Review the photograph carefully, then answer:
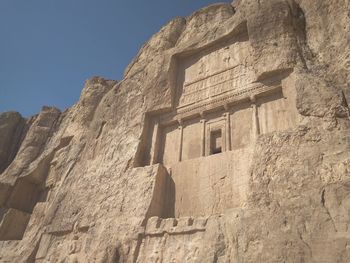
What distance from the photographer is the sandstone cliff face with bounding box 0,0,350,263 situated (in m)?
6.44

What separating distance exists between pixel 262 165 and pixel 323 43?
3.77 meters

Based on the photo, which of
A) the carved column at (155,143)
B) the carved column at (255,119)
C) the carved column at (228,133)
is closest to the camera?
the carved column at (255,119)

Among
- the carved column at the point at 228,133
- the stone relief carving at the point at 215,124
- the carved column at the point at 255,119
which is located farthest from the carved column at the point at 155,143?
the carved column at the point at 255,119

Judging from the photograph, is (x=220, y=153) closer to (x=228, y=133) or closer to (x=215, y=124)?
(x=228, y=133)

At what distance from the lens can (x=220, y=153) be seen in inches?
366

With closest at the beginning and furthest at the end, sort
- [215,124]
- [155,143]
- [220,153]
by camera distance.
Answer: [220,153] → [215,124] → [155,143]

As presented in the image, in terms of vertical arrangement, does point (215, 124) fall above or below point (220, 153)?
above

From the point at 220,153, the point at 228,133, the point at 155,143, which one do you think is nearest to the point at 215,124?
the point at 228,133

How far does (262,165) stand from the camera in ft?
24.4

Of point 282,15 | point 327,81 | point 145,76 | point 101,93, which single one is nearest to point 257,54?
point 282,15

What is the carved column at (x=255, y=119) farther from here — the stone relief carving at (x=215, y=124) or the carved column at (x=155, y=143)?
the carved column at (x=155, y=143)

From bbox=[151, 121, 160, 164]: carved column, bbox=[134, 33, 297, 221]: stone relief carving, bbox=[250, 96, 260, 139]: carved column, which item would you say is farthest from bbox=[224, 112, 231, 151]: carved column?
bbox=[151, 121, 160, 164]: carved column

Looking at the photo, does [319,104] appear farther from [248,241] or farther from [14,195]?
[14,195]

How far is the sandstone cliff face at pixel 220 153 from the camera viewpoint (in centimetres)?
644
